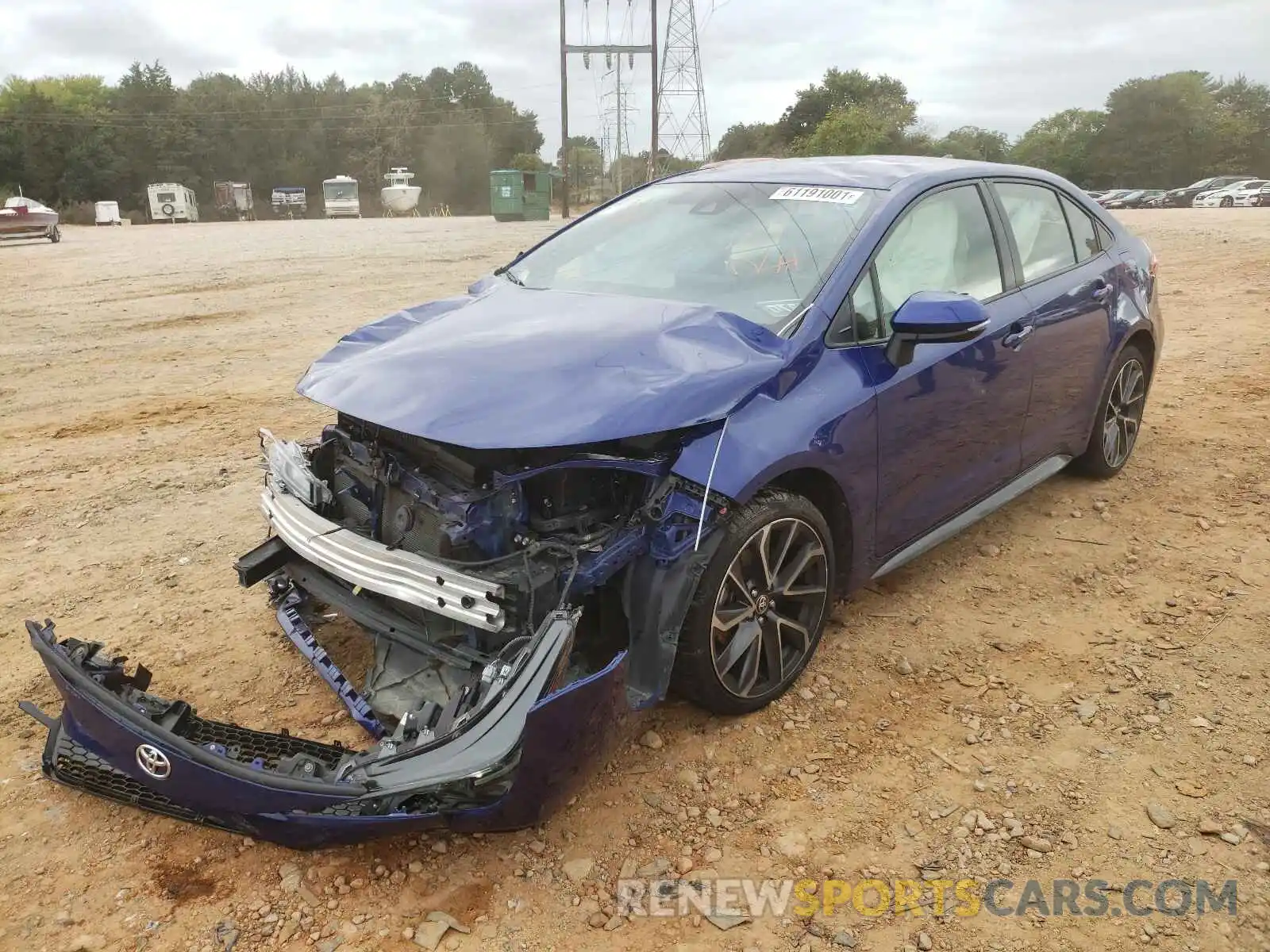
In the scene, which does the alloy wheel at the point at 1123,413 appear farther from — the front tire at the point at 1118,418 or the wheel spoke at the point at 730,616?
the wheel spoke at the point at 730,616

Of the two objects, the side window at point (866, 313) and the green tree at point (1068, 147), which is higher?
the green tree at point (1068, 147)

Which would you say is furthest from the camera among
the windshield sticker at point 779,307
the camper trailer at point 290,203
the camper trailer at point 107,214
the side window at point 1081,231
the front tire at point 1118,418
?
the camper trailer at point 290,203

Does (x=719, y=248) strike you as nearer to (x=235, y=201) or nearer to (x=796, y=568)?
(x=796, y=568)

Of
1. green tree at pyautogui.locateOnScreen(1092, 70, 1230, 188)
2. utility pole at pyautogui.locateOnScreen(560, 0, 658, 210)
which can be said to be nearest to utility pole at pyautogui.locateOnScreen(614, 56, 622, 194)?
utility pole at pyautogui.locateOnScreen(560, 0, 658, 210)

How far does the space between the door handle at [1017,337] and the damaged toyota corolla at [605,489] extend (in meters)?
0.02

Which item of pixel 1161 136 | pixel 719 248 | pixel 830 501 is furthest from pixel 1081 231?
pixel 1161 136

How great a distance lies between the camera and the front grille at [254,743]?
2348 millimetres

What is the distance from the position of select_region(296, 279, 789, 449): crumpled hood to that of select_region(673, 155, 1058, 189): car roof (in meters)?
0.96

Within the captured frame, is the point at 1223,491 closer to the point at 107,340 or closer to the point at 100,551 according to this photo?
the point at 100,551

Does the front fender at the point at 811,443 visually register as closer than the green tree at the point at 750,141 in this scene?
Yes

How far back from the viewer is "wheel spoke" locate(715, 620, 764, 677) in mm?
2793

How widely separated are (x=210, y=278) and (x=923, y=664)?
1373cm

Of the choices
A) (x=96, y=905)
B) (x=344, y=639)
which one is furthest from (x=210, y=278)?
(x=96, y=905)

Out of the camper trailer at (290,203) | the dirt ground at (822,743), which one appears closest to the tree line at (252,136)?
the camper trailer at (290,203)
